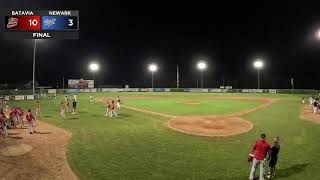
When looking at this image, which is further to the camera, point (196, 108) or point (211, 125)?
point (196, 108)

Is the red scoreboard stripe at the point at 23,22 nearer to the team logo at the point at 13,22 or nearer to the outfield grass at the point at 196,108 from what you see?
the team logo at the point at 13,22

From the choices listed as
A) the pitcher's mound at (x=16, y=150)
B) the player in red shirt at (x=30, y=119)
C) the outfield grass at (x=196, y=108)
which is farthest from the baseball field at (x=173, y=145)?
the outfield grass at (x=196, y=108)

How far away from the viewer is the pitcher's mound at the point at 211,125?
90.1ft

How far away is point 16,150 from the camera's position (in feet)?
67.7

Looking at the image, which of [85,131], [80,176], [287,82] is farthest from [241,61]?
[80,176]

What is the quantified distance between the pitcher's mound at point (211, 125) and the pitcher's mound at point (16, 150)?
508 inches

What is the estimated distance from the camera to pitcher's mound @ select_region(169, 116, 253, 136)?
2745 cm

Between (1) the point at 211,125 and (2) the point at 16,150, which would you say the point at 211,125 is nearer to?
(1) the point at 211,125

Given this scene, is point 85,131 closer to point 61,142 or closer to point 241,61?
point 61,142

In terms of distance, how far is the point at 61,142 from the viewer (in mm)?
23516

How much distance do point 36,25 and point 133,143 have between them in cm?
3026

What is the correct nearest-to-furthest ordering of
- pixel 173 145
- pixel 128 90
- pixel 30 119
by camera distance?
1. pixel 173 145
2. pixel 30 119
3. pixel 128 90

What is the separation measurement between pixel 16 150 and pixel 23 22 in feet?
98.9
